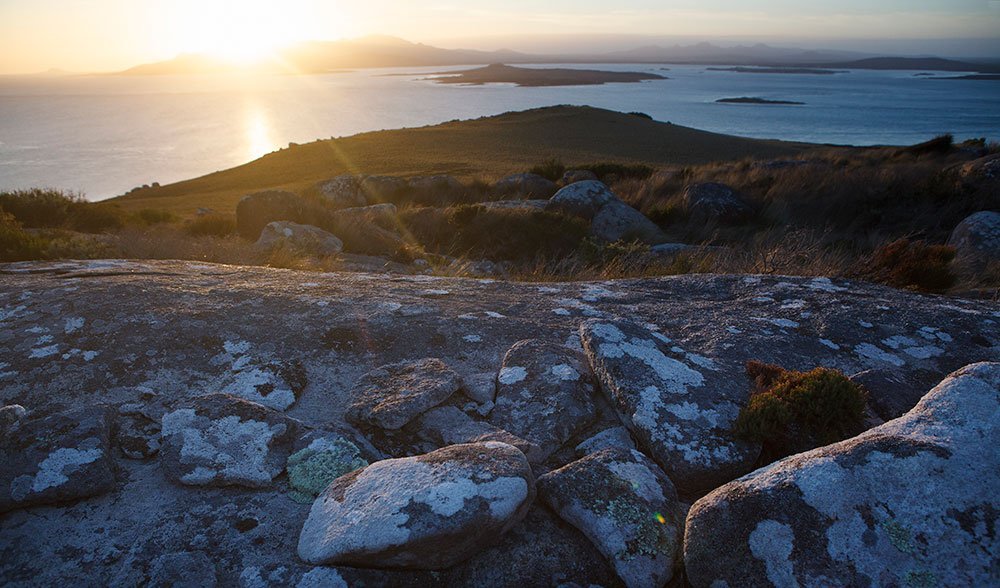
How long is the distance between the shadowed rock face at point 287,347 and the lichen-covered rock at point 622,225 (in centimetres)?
910

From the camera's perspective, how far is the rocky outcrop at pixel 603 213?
14448mm

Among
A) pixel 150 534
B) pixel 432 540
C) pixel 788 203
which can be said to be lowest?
pixel 788 203

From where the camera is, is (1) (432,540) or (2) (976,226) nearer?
(1) (432,540)

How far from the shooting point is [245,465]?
253 centimetres

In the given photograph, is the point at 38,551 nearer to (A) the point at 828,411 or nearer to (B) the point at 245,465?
(B) the point at 245,465

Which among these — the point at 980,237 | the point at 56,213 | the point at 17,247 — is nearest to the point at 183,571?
the point at 17,247

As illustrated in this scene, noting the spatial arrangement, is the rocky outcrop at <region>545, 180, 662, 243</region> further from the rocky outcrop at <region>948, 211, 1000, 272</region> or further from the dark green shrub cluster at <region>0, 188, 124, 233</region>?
the dark green shrub cluster at <region>0, 188, 124, 233</region>

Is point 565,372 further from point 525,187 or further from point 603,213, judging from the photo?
point 525,187

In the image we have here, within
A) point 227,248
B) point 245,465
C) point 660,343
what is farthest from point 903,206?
point 245,465

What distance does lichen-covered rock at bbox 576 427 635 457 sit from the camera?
2854 millimetres

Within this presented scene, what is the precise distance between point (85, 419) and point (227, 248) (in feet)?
23.9

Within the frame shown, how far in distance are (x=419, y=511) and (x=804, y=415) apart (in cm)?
A: 198

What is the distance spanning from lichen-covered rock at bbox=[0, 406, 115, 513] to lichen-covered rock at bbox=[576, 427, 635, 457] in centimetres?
216

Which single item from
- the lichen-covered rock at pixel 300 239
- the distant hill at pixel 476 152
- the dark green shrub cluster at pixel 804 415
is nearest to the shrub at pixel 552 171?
the distant hill at pixel 476 152
